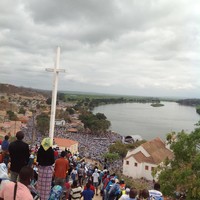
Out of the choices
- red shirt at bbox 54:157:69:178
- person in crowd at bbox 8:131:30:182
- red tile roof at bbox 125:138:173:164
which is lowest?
red tile roof at bbox 125:138:173:164

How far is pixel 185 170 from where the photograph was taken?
32.7ft

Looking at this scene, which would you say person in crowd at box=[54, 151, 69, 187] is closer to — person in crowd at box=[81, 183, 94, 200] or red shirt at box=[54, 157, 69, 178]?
red shirt at box=[54, 157, 69, 178]

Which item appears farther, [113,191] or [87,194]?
[113,191]

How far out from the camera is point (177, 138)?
12133mm

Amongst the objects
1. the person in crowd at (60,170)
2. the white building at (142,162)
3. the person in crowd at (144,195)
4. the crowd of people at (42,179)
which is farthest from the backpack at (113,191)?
the white building at (142,162)

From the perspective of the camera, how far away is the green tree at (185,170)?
9523 millimetres

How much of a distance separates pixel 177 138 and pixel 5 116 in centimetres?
6227

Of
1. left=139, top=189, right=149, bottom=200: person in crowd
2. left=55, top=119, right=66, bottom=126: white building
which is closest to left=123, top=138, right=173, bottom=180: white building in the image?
left=139, top=189, right=149, bottom=200: person in crowd

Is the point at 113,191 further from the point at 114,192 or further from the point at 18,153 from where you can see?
the point at 18,153

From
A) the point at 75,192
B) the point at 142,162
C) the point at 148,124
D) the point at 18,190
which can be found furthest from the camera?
the point at 148,124

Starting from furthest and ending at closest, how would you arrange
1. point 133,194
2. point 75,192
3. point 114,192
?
point 114,192, point 75,192, point 133,194

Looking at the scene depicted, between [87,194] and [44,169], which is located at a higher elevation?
[44,169]

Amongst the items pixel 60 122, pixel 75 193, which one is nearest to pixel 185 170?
pixel 75 193

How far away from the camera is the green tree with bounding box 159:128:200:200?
31.2ft
